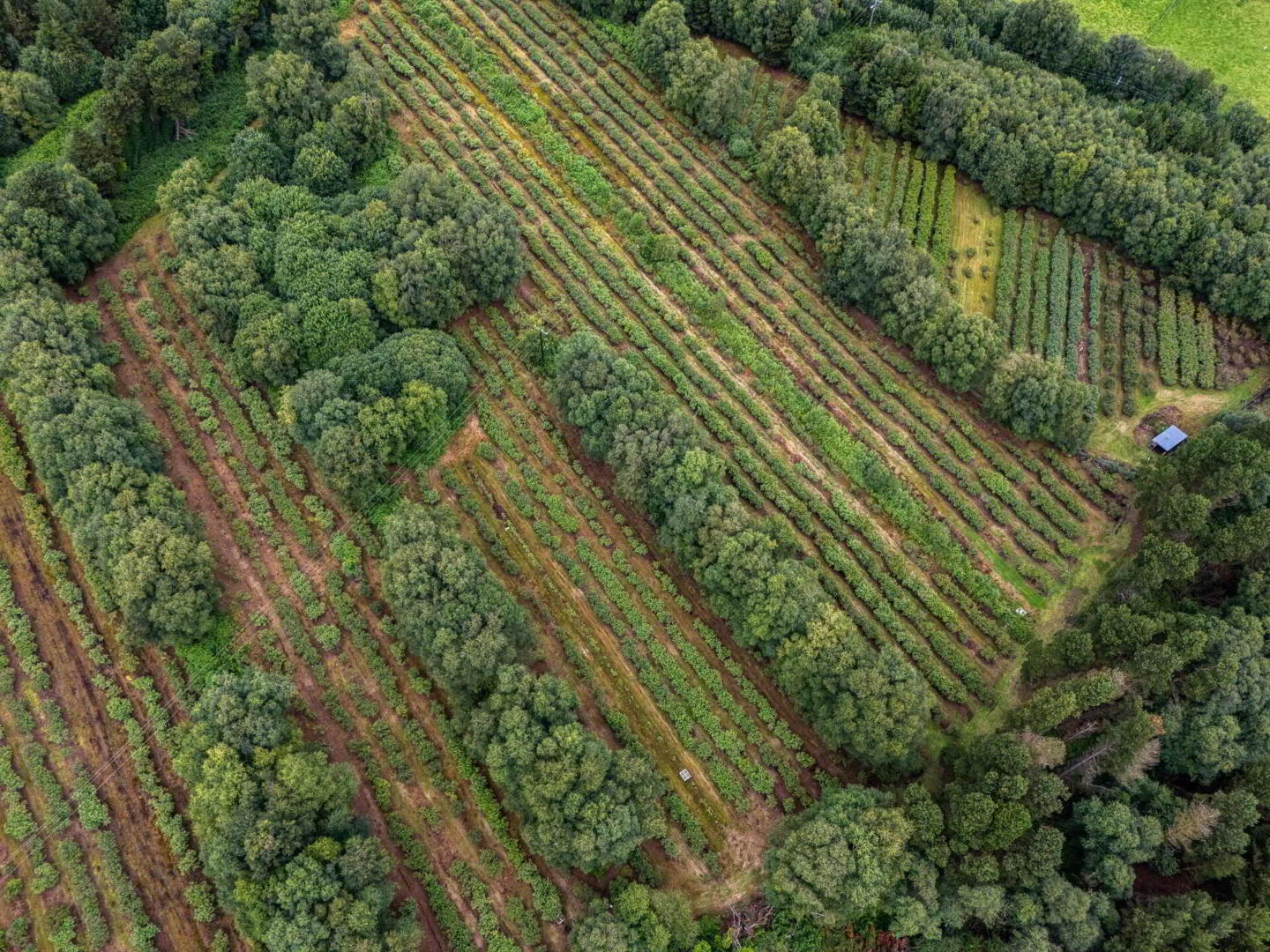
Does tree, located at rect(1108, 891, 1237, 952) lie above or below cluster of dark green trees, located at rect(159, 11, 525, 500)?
below

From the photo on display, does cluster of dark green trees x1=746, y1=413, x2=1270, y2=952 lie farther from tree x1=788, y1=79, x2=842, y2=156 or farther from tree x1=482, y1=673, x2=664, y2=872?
tree x1=788, y1=79, x2=842, y2=156

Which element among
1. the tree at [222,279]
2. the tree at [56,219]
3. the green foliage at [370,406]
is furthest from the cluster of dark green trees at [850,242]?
the tree at [56,219]

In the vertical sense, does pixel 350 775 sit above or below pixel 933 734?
below

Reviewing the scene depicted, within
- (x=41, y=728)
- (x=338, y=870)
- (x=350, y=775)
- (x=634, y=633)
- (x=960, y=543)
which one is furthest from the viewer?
(x=960, y=543)

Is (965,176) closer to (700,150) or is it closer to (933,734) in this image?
(700,150)

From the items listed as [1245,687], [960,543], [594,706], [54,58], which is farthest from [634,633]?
[54,58]

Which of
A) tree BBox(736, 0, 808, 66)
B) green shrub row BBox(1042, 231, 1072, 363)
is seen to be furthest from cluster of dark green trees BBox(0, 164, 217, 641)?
green shrub row BBox(1042, 231, 1072, 363)
